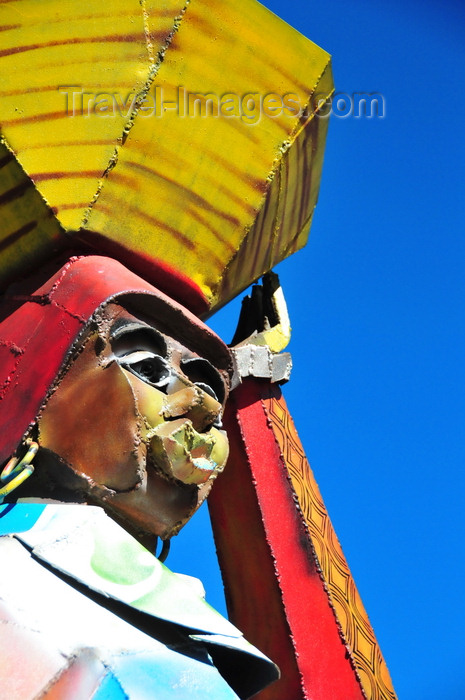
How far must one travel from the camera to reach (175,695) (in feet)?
7.19

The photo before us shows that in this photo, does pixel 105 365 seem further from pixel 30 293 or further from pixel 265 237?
pixel 265 237

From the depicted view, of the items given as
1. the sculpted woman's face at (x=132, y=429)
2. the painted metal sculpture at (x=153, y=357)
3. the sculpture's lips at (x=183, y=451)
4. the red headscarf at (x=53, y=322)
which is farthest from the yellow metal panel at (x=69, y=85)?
the sculpture's lips at (x=183, y=451)

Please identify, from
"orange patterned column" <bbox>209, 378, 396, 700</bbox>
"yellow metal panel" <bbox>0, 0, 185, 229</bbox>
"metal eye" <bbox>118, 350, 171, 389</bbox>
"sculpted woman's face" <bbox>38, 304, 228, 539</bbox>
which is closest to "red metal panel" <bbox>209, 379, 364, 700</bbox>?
"orange patterned column" <bbox>209, 378, 396, 700</bbox>

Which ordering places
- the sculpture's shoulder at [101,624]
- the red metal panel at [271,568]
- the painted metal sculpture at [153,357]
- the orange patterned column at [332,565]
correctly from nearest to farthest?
1. the sculpture's shoulder at [101,624]
2. the painted metal sculpture at [153,357]
3. the red metal panel at [271,568]
4. the orange patterned column at [332,565]

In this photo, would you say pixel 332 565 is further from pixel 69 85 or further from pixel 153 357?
pixel 69 85

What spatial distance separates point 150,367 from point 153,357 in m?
0.04

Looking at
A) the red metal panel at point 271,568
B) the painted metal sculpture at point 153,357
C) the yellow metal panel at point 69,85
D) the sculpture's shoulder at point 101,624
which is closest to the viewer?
the sculpture's shoulder at point 101,624

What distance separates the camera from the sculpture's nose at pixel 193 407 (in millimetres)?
3000

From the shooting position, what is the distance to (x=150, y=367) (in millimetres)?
3074

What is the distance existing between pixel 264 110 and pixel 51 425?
163cm

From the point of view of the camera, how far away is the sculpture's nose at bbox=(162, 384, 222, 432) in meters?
3.00

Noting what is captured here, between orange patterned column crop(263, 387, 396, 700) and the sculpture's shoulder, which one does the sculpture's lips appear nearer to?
the sculpture's shoulder

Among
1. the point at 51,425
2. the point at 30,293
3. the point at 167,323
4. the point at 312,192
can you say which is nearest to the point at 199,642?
the point at 51,425

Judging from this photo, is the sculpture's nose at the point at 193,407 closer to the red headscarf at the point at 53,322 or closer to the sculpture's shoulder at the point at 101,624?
the red headscarf at the point at 53,322
